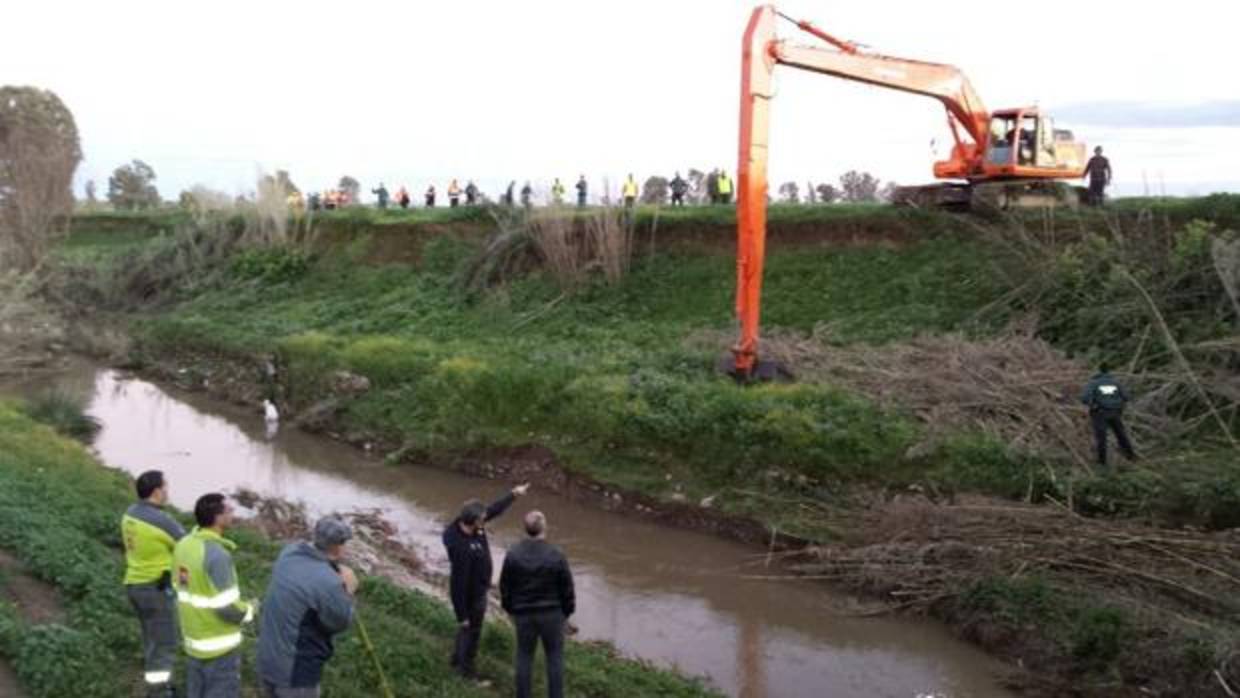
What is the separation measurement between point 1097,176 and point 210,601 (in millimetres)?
21274

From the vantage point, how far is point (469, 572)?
8.46m

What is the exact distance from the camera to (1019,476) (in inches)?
530

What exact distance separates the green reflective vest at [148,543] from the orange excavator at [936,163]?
37.4 feet

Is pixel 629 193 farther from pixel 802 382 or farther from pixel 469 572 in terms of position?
pixel 469 572

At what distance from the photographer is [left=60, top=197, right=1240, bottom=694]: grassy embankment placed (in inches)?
477

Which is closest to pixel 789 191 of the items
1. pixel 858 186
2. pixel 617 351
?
pixel 858 186

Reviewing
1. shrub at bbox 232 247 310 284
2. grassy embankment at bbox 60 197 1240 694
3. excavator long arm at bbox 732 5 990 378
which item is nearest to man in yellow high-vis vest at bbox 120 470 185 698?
grassy embankment at bbox 60 197 1240 694

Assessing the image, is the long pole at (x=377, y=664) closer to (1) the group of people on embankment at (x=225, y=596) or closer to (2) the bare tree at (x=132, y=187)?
(1) the group of people on embankment at (x=225, y=596)

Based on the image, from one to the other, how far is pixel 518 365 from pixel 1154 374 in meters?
10.8

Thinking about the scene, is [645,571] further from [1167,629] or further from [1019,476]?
[1167,629]

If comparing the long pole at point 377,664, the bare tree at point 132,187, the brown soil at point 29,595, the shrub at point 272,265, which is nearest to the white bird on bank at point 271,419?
the shrub at point 272,265

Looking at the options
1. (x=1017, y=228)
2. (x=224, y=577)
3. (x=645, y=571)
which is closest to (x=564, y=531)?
(x=645, y=571)

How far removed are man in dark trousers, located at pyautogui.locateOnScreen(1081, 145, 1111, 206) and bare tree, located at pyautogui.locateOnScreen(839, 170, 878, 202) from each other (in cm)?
1566

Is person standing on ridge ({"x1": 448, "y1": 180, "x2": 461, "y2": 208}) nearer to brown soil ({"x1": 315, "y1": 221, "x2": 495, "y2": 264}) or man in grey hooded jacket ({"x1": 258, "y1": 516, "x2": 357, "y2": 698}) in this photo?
brown soil ({"x1": 315, "y1": 221, "x2": 495, "y2": 264})
